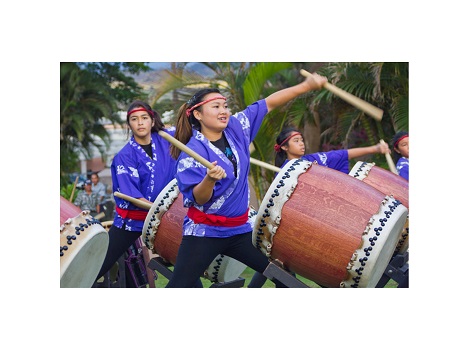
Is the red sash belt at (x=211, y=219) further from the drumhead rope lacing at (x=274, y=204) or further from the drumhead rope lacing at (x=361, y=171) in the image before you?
the drumhead rope lacing at (x=361, y=171)

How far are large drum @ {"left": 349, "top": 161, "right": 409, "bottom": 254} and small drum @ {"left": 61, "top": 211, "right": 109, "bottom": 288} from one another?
159 centimetres

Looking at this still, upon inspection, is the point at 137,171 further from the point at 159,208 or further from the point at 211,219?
the point at 211,219

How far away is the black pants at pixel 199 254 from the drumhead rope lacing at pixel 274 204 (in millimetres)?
145

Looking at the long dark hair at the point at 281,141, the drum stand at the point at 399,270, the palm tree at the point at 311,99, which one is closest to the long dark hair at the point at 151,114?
the long dark hair at the point at 281,141

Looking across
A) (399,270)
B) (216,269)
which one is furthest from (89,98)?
(399,270)

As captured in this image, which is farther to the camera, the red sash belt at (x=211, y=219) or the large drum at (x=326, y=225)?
the red sash belt at (x=211, y=219)

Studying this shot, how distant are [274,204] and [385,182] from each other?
130 centimetres

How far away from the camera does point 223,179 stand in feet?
11.1

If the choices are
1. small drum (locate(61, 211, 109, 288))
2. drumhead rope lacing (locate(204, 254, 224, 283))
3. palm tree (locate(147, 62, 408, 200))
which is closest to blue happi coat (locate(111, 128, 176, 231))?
drumhead rope lacing (locate(204, 254, 224, 283))

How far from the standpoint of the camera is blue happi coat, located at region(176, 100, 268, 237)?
3312 millimetres

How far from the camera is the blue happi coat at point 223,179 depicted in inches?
130

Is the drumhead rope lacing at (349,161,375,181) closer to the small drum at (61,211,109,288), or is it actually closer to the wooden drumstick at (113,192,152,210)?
the wooden drumstick at (113,192,152,210)

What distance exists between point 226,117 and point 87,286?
1007 mm

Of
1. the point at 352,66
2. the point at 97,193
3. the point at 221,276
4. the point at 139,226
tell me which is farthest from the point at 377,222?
the point at 97,193
